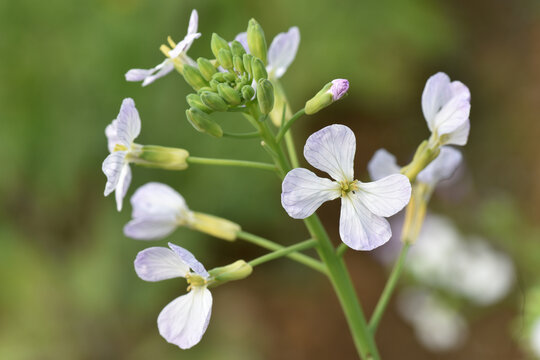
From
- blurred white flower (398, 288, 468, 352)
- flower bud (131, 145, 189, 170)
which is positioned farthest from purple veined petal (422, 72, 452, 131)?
blurred white flower (398, 288, 468, 352)

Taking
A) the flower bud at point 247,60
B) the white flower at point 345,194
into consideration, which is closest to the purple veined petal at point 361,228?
the white flower at point 345,194

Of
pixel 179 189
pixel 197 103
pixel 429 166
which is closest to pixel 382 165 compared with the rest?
pixel 429 166

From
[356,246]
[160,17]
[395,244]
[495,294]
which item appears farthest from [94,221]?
[356,246]

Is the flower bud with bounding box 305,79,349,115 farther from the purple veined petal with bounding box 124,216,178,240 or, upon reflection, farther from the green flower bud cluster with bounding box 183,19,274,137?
the purple veined petal with bounding box 124,216,178,240

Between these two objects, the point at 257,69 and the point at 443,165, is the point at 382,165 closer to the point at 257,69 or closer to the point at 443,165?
the point at 443,165

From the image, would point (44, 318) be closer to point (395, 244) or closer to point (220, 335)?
point (220, 335)

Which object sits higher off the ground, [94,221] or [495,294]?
[94,221]

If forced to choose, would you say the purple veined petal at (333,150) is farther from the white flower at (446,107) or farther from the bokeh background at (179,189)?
the bokeh background at (179,189)
